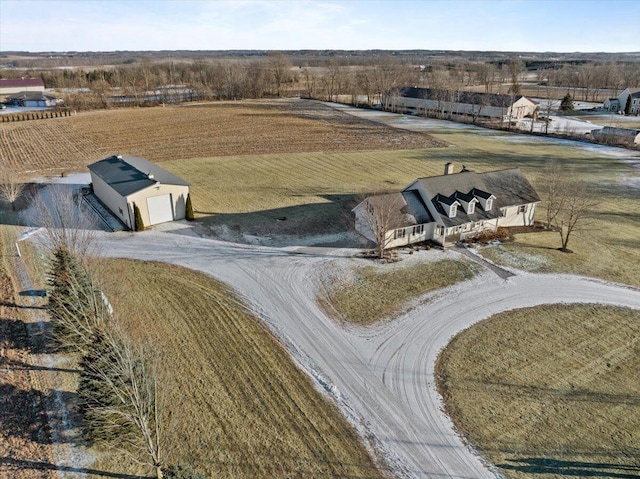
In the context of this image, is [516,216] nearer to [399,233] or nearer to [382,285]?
[399,233]

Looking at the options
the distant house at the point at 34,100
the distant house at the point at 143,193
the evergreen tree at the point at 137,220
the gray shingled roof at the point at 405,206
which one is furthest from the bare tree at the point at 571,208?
the distant house at the point at 34,100

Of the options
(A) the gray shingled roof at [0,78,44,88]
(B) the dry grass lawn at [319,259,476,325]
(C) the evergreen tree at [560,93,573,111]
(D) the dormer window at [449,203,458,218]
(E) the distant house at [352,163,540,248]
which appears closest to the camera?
(B) the dry grass lawn at [319,259,476,325]

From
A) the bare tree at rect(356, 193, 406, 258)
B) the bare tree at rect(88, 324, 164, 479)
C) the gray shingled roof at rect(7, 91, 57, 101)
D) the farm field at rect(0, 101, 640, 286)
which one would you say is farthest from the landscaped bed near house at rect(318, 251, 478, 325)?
the gray shingled roof at rect(7, 91, 57, 101)

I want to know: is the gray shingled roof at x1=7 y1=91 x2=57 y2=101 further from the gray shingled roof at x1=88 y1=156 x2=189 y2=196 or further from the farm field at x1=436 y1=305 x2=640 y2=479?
the farm field at x1=436 y1=305 x2=640 y2=479

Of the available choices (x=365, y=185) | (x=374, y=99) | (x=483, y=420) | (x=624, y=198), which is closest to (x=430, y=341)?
(x=483, y=420)

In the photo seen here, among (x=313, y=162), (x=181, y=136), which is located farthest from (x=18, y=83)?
(x=313, y=162)
